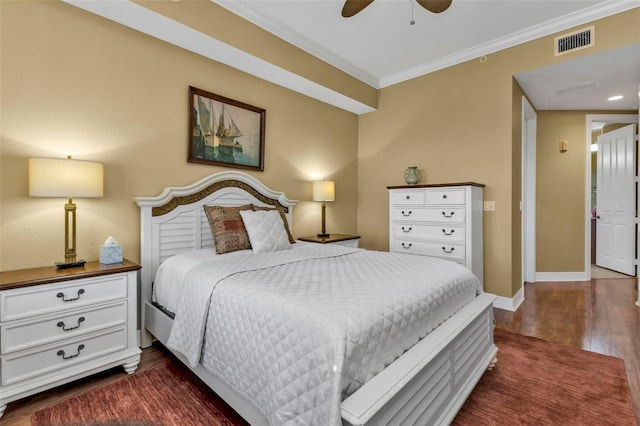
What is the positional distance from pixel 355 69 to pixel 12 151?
3.46 meters

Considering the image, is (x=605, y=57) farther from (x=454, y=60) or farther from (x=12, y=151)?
(x=12, y=151)

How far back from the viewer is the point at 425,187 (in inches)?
137

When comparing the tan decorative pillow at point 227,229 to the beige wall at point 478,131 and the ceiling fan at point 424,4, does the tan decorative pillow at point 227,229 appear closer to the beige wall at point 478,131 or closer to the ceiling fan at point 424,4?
the ceiling fan at point 424,4

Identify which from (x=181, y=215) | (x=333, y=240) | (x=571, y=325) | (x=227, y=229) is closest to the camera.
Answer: (x=227, y=229)

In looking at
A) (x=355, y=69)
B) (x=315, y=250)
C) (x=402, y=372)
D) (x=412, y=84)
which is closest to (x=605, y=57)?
(x=412, y=84)

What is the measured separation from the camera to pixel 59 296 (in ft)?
5.87

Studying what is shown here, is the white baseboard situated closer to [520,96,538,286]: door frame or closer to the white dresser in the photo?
[520,96,538,286]: door frame

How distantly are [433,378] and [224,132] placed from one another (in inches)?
106

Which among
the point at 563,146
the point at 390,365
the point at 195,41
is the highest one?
the point at 195,41

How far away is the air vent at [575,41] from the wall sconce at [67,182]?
4.13 metres

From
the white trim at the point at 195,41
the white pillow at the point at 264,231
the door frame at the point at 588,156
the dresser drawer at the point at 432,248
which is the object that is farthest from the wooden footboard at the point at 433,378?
the door frame at the point at 588,156

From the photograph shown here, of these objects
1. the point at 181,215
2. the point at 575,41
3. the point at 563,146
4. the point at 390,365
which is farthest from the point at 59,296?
the point at 563,146

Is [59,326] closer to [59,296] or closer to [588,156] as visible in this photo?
[59,296]

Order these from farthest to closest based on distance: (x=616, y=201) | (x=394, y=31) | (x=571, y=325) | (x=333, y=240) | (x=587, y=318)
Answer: (x=616, y=201)
(x=333, y=240)
(x=394, y=31)
(x=587, y=318)
(x=571, y=325)
